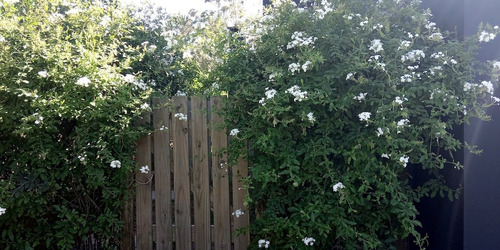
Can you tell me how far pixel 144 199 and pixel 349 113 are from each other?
1907 millimetres

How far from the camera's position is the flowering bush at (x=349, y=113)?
113 inches

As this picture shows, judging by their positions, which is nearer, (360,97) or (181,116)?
(360,97)

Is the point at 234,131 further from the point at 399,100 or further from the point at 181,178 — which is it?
the point at 399,100

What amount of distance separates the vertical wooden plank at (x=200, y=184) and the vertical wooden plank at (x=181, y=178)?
64 mm

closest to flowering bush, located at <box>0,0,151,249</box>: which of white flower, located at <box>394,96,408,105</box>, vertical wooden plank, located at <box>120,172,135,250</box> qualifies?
vertical wooden plank, located at <box>120,172,135,250</box>

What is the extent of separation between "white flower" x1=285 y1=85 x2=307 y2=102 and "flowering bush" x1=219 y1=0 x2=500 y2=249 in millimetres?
14

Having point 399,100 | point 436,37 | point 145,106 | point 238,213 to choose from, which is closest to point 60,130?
point 145,106

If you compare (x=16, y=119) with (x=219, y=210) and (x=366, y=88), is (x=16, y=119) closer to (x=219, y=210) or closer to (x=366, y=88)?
(x=219, y=210)

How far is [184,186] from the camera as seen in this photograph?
3635 millimetres

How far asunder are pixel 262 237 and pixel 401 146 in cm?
123

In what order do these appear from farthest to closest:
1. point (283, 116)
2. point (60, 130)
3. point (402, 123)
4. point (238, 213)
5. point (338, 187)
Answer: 1. point (238, 213)
2. point (60, 130)
3. point (283, 116)
4. point (338, 187)
5. point (402, 123)

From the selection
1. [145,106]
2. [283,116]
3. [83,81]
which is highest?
[83,81]

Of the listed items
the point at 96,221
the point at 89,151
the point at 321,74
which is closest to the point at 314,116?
the point at 321,74

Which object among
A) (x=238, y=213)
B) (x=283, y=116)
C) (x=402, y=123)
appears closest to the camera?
(x=402, y=123)
